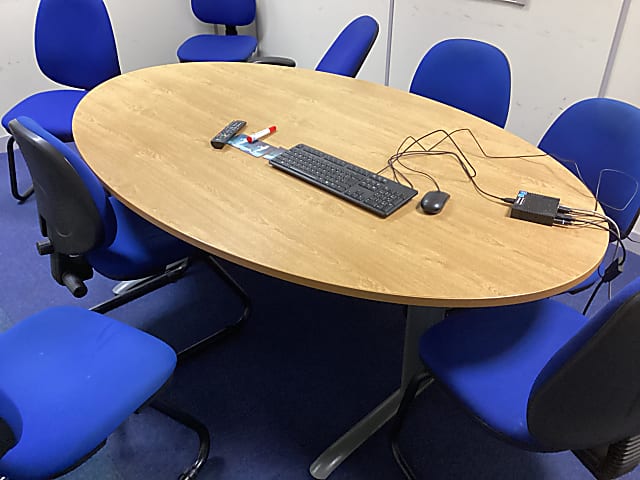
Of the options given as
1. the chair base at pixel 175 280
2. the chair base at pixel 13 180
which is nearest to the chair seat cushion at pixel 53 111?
the chair base at pixel 13 180

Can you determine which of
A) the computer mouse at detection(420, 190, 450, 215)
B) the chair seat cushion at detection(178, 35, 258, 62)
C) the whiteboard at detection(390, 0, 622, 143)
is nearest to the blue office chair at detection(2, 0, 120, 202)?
the chair seat cushion at detection(178, 35, 258, 62)

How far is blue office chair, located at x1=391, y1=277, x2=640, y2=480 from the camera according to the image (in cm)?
86

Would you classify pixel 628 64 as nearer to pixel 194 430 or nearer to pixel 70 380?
pixel 194 430

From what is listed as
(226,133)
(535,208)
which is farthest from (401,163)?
(226,133)

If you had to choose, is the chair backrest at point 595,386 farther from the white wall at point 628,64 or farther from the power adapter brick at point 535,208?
the white wall at point 628,64

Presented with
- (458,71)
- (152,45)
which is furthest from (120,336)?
(152,45)

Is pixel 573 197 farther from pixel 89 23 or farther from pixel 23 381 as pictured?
pixel 89 23

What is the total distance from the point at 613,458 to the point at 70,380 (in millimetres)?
→ 1155

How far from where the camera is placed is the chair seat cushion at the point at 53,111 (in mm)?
2404

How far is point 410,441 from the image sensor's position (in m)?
1.63

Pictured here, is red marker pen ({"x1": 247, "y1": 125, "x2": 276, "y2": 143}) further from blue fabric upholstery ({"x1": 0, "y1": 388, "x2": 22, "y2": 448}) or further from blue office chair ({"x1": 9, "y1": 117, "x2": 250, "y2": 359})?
blue fabric upholstery ({"x1": 0, "y1": 388, "x2": 22, "y2": 448})

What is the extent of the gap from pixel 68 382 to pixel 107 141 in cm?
77

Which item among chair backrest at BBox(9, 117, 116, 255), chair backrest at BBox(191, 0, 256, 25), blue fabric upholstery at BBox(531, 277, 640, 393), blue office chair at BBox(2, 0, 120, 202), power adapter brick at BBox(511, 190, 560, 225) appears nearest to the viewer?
blue fabric upholstery at BBox(531, 277, 640, 393)

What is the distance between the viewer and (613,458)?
1.06 m
